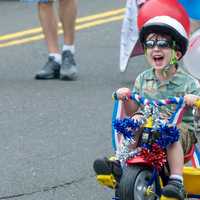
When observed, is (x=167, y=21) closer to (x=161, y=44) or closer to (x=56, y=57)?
(x=161, y=44)

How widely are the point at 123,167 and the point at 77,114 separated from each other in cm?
268

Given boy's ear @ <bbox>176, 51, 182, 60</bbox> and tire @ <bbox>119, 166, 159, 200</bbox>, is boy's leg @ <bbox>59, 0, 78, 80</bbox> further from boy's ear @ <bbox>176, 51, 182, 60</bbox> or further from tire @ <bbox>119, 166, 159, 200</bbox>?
tire @ <bbox>119, 166, 159, 200</bbox>

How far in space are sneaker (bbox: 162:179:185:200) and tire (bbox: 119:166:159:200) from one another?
4.4 inches

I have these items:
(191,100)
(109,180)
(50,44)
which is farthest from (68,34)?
(191,100)

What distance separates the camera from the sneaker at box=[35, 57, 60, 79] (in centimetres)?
866

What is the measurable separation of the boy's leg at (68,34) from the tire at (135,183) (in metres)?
3.82

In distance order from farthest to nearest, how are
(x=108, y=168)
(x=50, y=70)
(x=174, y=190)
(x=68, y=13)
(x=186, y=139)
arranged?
(x=50, y=70), (x=68, y=13), (x=186, y=139), (x=108, y=168), (x=174, y=190)

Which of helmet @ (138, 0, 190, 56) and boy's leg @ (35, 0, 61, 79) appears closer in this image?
helmet @ (138, 0, 190, 56)

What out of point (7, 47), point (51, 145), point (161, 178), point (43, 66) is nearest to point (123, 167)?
point (161, 178)

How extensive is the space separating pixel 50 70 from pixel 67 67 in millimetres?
169

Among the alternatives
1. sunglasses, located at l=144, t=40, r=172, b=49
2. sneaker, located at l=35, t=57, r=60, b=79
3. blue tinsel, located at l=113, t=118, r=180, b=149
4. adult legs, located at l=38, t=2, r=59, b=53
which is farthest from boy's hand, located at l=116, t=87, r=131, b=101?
sneaker, located at l=35, t=57, r=60, b=79

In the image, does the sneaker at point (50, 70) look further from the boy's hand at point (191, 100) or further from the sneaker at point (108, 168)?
the boy's hand at point (191, 100)

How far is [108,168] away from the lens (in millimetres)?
4832

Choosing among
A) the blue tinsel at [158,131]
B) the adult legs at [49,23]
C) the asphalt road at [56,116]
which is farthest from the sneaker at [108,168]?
the adult legs at [49,23]
